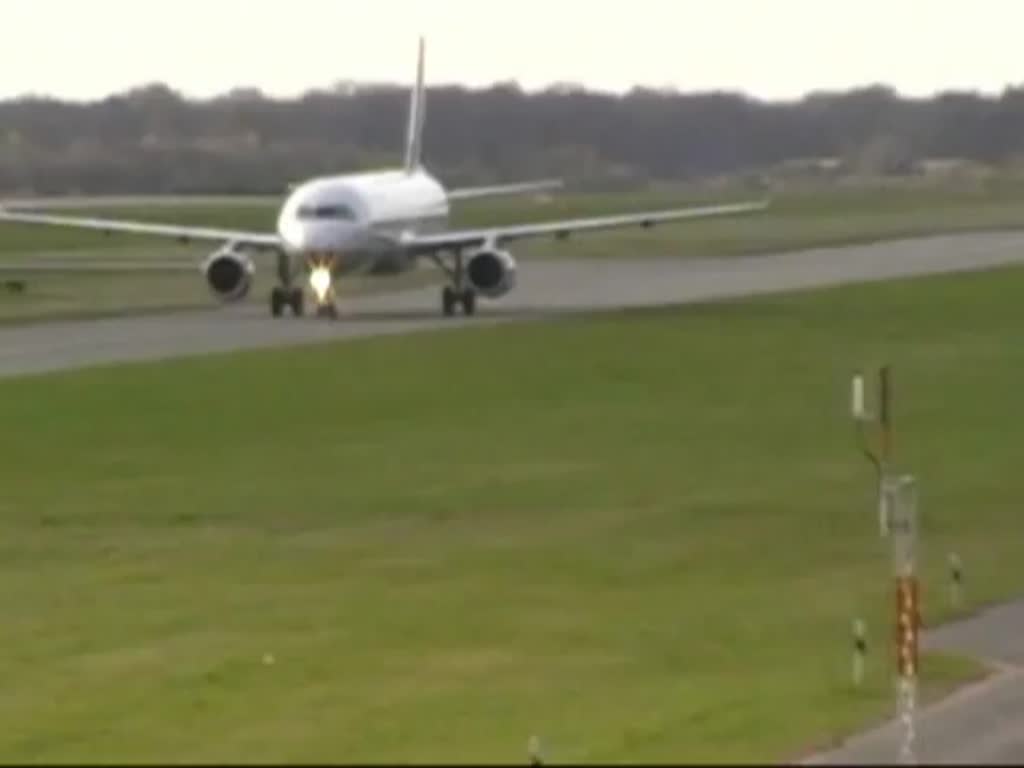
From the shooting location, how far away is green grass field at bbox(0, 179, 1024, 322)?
91.0m

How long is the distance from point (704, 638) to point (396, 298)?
5919cm

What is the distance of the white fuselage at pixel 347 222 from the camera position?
265ft

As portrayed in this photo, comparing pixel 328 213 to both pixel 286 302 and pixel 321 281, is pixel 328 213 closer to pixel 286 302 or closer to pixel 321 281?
pixel 321 281

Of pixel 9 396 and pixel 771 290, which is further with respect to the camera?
pixel 771 290

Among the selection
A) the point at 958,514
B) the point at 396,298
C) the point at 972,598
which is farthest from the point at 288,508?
the point at 396,298

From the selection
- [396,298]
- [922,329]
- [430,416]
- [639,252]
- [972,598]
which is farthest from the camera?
[639,252]

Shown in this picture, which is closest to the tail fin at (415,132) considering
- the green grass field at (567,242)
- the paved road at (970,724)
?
the green grass field at (567,242)

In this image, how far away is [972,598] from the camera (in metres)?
34.1

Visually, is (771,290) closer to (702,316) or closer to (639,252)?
(702,316)

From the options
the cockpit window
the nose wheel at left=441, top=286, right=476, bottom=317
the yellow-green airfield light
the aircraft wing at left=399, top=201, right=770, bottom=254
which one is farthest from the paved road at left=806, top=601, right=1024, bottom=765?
the aircraft wing at left=399, top=201, right=770, bottom=254

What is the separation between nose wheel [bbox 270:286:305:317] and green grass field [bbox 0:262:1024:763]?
456 inches

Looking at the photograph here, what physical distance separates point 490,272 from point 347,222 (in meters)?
3.35

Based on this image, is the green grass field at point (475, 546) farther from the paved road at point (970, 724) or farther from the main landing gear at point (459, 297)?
the main landing gear at point (459, 297)

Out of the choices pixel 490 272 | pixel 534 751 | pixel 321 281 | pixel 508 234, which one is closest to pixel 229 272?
pixel 321 281
